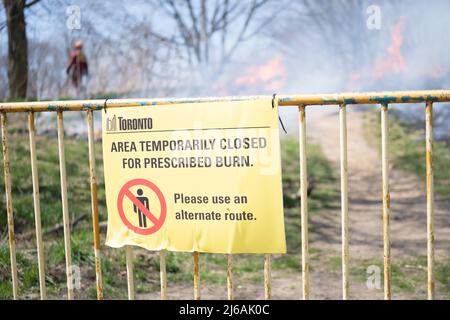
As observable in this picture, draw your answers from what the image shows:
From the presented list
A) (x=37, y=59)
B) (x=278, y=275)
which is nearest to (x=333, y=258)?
(x=278, y=275)

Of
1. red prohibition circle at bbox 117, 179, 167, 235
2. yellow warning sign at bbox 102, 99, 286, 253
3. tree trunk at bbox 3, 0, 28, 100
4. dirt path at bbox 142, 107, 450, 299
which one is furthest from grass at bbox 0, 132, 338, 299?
yellow warning sign at bbox 102, 99, 286, 253

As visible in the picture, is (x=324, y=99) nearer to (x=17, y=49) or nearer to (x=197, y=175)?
(x=197, y=175)

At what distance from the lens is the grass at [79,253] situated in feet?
15.2

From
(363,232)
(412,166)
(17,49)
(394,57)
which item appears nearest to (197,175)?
(363,232)

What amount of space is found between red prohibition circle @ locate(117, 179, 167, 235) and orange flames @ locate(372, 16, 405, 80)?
14605 mm

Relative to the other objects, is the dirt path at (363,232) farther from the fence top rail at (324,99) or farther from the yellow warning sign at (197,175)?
the fence top rail at (324,99)

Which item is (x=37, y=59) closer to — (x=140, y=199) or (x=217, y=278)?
(x=217, y=278)

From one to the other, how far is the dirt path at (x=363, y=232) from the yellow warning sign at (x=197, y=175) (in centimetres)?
217

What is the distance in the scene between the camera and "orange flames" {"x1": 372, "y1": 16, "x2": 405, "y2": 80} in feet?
52.3

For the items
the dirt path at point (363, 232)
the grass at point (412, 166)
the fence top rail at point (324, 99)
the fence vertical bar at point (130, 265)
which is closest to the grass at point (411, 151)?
the grass at point (412, 166)

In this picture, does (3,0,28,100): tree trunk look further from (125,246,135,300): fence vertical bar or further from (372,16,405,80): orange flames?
(372,16,405,80): orange flames
